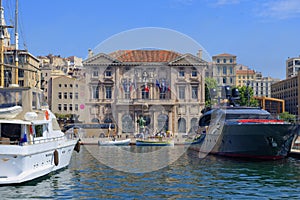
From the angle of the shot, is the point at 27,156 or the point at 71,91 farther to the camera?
the point at 71,91

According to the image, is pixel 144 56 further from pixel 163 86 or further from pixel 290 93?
pixel 290 93

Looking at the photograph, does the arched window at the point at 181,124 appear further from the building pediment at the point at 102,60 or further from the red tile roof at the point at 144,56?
the building pediment at the point at 102,60

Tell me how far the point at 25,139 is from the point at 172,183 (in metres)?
8.08

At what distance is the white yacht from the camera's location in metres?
24.8

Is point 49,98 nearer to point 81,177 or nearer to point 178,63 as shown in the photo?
point 178,63

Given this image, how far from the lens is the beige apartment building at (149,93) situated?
9444 centimetres

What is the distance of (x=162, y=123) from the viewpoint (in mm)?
95812

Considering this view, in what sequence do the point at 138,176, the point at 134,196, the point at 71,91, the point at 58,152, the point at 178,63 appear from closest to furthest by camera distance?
the point at 134,196, the point at 138,176, the point at 58,152, the point at 178,63, the point at 71,91

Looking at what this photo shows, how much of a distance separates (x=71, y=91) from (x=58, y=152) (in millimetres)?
82085

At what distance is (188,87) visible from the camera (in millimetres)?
96625

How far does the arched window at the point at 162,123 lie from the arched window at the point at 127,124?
5117 mm

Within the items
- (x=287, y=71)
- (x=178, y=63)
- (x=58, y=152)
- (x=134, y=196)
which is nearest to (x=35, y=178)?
(x=58, y=152)

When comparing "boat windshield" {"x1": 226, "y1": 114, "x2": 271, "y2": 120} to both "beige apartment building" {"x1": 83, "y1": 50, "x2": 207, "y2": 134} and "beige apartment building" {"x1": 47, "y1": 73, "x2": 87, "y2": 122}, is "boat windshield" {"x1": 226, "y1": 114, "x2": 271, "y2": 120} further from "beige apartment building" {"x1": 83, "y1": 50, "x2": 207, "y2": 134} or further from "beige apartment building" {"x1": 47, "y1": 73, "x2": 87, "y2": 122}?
"beige apartment building" {"x1": 47, "y1": 73, "x2": 87, "y2": 122}

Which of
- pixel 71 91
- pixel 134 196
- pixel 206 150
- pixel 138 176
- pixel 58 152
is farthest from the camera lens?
pixel 71 91
